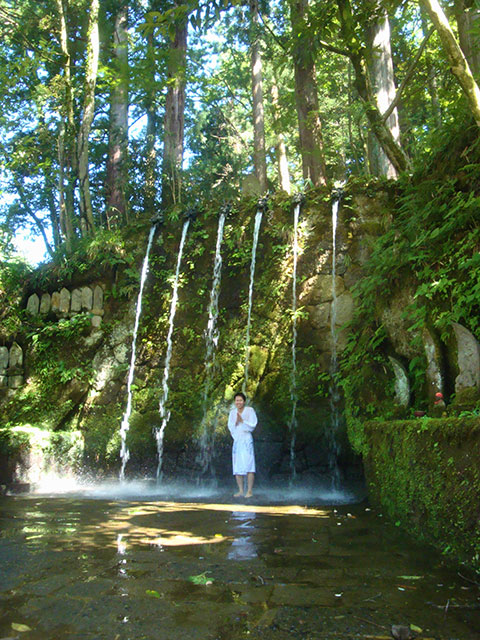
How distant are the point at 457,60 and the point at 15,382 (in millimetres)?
9404

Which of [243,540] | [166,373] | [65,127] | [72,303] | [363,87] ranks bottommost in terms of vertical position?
[243,540]

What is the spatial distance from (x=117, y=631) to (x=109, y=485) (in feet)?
21.9

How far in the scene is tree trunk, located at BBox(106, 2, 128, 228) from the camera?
15.2m

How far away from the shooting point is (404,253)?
7.37 m

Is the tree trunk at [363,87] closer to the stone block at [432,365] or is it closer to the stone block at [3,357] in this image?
the stone block at [432,365]

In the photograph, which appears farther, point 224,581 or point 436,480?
point 436,480

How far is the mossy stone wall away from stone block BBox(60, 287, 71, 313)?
763cm

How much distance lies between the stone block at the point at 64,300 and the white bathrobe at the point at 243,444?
16.4 feet

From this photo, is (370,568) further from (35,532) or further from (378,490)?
(35,532)

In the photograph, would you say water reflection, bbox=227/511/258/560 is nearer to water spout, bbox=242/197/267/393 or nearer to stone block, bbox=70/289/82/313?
water spout, bbox=242/197/267/393

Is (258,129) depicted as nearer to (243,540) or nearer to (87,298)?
(87,298)

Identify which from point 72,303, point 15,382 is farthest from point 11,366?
point 72,303

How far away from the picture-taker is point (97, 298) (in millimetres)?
11039

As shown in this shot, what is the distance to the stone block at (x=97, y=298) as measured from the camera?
36.0 feet
